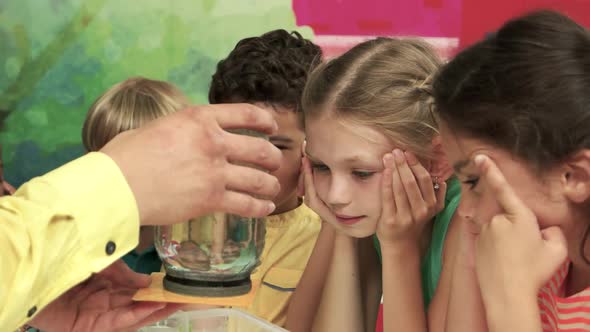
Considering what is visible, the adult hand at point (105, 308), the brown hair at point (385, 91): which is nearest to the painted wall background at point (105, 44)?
the brown hair at point (385, 91)

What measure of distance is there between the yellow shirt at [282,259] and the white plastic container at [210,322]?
557mm

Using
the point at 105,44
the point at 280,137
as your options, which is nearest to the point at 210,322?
the point at 280,137

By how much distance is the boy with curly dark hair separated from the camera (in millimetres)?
1803

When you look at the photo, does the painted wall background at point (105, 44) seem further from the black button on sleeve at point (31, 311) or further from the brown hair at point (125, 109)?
the black button on sleeve at point (31, 311)

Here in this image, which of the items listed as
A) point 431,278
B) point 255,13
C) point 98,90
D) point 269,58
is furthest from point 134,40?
point 431,278

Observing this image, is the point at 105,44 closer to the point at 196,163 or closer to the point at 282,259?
the point at 282,259

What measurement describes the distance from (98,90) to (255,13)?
0.63 m

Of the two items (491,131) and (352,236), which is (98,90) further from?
(491,131)

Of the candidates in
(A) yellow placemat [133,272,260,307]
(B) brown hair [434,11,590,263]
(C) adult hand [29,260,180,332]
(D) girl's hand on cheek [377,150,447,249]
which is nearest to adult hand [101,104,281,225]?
(A) yellow placemat [133,272,260,307]

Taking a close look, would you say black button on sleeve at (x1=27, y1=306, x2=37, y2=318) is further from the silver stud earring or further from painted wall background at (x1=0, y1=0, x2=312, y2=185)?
painted wall background at (x1=0, y1=0, x2=312, y2=185)

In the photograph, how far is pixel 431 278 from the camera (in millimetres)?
1596

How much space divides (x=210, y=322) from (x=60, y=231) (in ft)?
1.55

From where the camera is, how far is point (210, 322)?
4.03ft

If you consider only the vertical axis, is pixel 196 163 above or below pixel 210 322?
above
